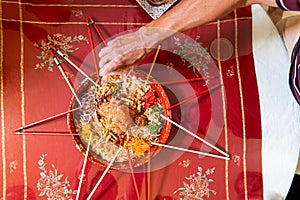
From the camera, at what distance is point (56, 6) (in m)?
1.35

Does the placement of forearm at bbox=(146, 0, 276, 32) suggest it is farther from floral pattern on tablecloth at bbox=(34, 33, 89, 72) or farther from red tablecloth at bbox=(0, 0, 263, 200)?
floral pattern on tablecloth at bbox=(34, 33, 89, 72)

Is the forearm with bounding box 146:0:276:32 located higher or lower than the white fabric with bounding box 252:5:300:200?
higher

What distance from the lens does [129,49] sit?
116cm

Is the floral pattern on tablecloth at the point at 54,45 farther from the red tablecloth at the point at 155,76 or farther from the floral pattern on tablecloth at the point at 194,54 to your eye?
the floral pattern on tablecloth at the point at 194,54

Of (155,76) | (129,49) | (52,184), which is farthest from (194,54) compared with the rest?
(52,184)

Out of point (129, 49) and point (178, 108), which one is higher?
point (129, 49)

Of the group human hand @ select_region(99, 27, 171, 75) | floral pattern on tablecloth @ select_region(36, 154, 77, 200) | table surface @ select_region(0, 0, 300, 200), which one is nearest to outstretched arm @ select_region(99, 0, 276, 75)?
human hand @ select_region(99, 27, 171, 75)

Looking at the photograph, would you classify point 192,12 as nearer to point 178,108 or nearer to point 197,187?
point 178,108

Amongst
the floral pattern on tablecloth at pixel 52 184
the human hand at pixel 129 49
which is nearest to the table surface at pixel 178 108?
the floral pattern on tablecloth at pixel 52 184

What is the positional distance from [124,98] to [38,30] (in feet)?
1.09

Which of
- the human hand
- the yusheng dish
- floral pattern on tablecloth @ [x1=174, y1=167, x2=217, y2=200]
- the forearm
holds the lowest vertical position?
floral pattern on tablecloth @ [x1=174, y1=167, x2=217, y2=200]

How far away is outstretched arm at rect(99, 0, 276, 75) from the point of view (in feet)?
3.84

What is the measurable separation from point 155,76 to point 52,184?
0.42 meters

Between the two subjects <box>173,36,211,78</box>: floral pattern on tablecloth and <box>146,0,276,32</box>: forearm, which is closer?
<box>146,0,276,32</box>: forearm
